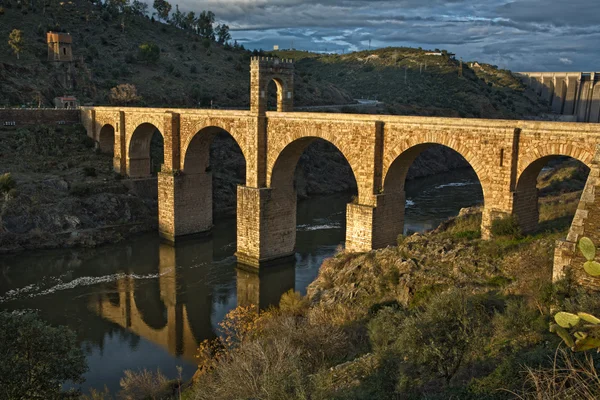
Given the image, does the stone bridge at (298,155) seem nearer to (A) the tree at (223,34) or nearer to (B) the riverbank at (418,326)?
(B) the riverbank at (418,326)

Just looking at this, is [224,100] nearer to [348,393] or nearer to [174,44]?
[174,44]

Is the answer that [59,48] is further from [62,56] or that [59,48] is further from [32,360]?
[32,360]

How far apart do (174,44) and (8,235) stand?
4683 centimetres

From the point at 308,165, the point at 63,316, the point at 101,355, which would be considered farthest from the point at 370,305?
the point at 308,165

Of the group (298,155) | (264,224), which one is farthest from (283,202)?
(298,155)

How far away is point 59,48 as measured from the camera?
50375mm

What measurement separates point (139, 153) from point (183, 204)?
23.4 feet

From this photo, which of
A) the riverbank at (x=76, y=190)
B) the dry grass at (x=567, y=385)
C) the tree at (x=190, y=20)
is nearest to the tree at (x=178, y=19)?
the tree at (x=190, y=20)

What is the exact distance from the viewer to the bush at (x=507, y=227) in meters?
16.7

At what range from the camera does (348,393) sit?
8.52m

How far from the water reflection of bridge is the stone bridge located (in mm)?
1653

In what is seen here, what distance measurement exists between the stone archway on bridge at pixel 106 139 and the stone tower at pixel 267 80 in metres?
17.5

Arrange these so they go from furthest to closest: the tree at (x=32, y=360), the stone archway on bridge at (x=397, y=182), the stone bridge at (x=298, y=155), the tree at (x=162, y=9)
Answer: the tree at (x=162, y=9) → the stone archway on bridge at (x=397, y=182) → the stone bridge at (x=298, y=155) → the tree at (x=32, y=360)

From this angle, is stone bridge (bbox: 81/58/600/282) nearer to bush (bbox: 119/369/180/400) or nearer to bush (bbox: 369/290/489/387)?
bush (bbox: 369/290/489/387)
